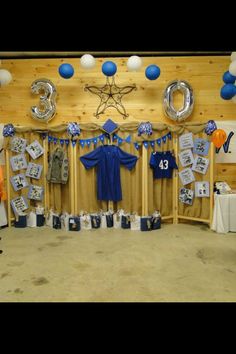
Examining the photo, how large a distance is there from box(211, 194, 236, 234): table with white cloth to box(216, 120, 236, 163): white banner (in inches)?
33.2

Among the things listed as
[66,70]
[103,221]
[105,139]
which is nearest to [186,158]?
[105,139]

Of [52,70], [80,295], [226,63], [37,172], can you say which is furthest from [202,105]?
[80,295]

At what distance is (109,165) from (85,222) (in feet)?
3.46

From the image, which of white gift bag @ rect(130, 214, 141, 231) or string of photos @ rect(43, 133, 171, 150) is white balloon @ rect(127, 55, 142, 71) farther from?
white gift bag @ rect(130, 214, 141, 231)

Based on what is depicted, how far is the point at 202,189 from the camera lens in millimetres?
5848

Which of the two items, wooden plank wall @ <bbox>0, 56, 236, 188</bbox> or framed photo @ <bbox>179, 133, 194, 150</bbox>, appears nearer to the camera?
framed photo @ <bbox>179, 133, 194, 150</bbox>

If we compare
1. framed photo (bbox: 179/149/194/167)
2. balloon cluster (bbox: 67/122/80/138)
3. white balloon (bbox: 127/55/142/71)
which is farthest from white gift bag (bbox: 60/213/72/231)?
white balloon (bbox: 127/55/142/71)

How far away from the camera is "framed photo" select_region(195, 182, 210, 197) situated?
5816 millimetres

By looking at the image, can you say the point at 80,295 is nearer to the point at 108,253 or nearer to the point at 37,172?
the point at 108,253

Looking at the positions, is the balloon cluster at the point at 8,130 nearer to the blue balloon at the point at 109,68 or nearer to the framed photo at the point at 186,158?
the blue balloon at the point at 109,68

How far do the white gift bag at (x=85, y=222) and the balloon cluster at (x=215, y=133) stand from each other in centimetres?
244

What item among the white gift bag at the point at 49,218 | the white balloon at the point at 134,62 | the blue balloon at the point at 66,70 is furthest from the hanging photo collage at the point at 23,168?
the white balloon at the point at 134,62

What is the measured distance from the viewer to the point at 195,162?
19.3ft

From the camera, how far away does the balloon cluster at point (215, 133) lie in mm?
5516
